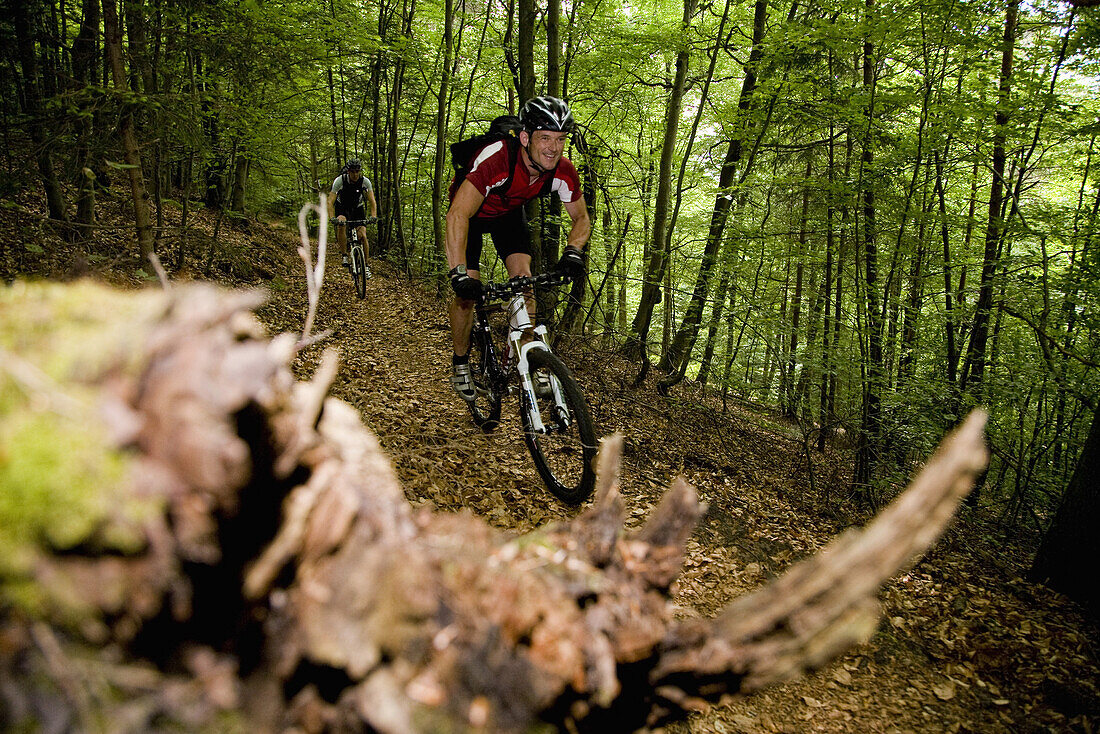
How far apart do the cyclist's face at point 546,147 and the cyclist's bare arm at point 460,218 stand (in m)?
0.60

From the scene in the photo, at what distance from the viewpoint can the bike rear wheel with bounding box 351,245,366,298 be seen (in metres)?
10.5

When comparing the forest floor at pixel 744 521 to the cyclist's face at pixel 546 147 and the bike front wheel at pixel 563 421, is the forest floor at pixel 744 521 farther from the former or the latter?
the cyclist's face at pixel 546 147

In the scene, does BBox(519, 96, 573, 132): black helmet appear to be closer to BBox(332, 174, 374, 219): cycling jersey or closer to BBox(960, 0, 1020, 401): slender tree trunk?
BBox(960, 0, 1020, 401): slender tree trunk

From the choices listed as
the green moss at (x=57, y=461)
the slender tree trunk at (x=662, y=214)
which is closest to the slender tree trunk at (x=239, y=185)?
the slender tree trunk at (x=662, y=214)

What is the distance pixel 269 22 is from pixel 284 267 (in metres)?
6.53

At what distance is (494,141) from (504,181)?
354 millimetres

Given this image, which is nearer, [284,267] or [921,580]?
[921,580]

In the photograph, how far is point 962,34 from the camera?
5348 mm

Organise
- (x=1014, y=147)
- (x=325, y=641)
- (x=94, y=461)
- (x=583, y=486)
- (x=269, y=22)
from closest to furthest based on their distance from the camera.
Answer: (x=94, y=461)
(x=325, y=641)
(x=583, y=486)
(x=269, y=22)
(x=1014, y=147)

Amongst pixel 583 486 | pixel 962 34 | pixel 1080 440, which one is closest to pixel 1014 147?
pixel 962 34

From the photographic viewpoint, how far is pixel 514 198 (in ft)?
15.5

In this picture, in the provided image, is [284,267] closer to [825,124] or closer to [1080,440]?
[825,124]

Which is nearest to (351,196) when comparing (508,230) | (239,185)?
(239,185)

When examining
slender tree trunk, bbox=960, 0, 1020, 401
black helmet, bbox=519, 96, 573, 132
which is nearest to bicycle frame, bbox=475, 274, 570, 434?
black helmet, bbox=519, 96, 573, 132
